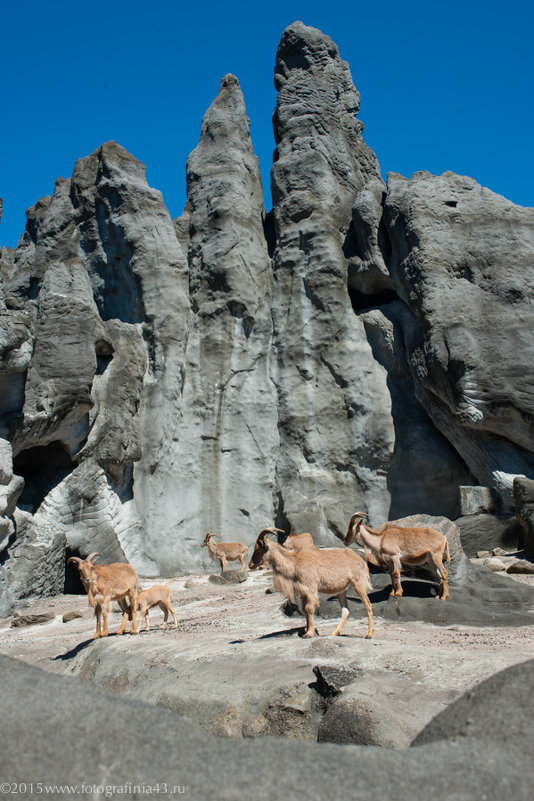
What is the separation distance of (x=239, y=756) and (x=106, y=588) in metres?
6.42

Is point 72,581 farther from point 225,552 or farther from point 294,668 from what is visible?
point 294,668

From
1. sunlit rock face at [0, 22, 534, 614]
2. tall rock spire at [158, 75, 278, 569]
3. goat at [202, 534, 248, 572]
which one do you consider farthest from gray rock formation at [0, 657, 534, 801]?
tall rock spire at [158, 75, 278, 569]

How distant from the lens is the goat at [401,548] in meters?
8.77

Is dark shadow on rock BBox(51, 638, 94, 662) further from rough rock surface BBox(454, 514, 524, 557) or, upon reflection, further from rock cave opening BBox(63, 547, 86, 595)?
rough rock surface BBox(454, 514, 524, 557)

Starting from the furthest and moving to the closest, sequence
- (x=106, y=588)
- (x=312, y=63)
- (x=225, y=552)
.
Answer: (x=312, y=63) < (x=225, y=552) < (x=106, y=588)

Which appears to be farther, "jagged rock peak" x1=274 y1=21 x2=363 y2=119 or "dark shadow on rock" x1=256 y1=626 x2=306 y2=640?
"jagged rock peak" x1=274 y1=21 x2=363 y2=119

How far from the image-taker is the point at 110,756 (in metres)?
2.51

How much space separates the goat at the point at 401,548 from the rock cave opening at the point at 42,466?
922 centimetres

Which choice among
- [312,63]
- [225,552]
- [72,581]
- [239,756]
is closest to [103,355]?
[72,581]

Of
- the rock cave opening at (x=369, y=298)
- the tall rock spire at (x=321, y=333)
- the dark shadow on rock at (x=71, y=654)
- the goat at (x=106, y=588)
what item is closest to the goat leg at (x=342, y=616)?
the goat at (x=106, y=588)

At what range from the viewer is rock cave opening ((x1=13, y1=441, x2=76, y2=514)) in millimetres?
15922

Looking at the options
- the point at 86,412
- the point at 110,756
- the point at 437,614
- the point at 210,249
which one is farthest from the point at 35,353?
the point at 110,756

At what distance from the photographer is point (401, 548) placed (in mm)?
8906

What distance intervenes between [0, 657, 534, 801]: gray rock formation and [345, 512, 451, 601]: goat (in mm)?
6013
